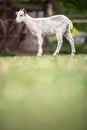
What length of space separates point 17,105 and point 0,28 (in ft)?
3.01

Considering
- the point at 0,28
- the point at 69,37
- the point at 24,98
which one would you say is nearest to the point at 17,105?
the point at 24,98

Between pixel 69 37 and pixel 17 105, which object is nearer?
pixel 17 105

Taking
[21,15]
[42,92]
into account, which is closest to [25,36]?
[21,15]

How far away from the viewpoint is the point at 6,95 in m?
0.51

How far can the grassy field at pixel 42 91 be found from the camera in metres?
0.47

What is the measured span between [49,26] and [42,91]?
246mm

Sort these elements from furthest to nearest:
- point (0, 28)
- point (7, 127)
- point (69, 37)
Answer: point (0, 28) < point (69, 37) < point (7, 127)

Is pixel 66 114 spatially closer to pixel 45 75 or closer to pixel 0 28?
pixel 45 75

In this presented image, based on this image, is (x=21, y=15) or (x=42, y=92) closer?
(x=42, y=92)

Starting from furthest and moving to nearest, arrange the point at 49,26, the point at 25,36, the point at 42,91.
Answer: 1. the point at 25,36
2. the point at 49,26
3. the point at 42,91

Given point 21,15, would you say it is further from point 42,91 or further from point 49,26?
point 42,91

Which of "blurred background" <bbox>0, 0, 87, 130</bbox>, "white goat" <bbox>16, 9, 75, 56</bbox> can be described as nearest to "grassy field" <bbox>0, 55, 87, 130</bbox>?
"blurred background" <bbox>0, 0, 87, 130</bbox>

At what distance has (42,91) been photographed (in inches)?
20.2

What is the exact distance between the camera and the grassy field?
0.47 m
